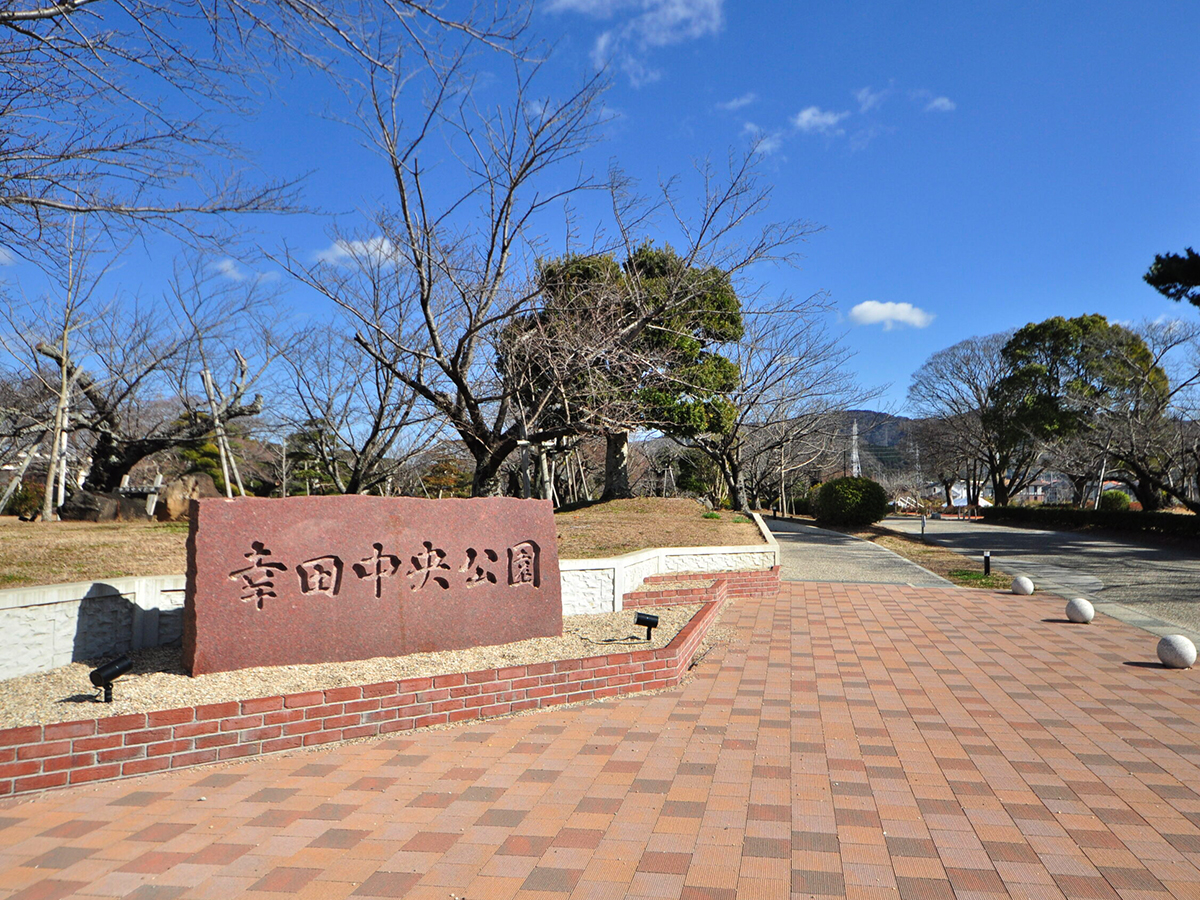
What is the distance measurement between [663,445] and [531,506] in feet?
95.1

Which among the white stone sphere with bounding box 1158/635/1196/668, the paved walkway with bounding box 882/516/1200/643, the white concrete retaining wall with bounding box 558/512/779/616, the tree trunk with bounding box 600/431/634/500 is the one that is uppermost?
the tree trunk with bounding box 600/431/634/500

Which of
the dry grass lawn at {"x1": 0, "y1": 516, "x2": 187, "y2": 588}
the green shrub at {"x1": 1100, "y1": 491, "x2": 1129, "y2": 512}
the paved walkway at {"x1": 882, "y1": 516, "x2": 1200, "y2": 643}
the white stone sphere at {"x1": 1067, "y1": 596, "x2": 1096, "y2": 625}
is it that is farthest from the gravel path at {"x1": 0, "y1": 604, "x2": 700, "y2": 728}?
the green shrub at {"x1": 1100, "y1": 491, "x2": 1129, "y2": 512}

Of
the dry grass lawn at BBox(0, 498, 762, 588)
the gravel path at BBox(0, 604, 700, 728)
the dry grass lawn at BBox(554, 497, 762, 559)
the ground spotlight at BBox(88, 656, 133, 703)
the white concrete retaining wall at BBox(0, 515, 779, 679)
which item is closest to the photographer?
the ground spotlight at BBox(88, 656, 133, 703)

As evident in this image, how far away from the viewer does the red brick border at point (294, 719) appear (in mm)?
3689

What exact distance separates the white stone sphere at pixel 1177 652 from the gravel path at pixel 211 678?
14.9 feet

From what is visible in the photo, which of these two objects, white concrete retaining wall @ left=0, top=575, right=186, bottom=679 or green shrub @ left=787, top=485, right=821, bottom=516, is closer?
white concrete retaining wall @ left=0, top=575, right=186, bottom=679

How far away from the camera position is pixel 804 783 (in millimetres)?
3926

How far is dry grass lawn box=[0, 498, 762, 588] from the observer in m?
6.32

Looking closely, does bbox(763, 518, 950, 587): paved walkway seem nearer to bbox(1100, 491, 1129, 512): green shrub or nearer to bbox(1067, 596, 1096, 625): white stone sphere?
bbox(1067, 596, 1096, 625): white stone sphere

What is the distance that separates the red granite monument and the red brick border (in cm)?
87

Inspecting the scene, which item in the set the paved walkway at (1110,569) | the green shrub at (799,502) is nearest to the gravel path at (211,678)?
the paved walkway at (1110,569)

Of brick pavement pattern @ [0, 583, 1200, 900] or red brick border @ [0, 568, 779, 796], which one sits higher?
red brick border @ [0, 568, 779, 796]

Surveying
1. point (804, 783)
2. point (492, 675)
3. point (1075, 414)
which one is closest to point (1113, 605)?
point (804, 783)

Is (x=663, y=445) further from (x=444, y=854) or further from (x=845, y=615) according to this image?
(x=444, y=854)
